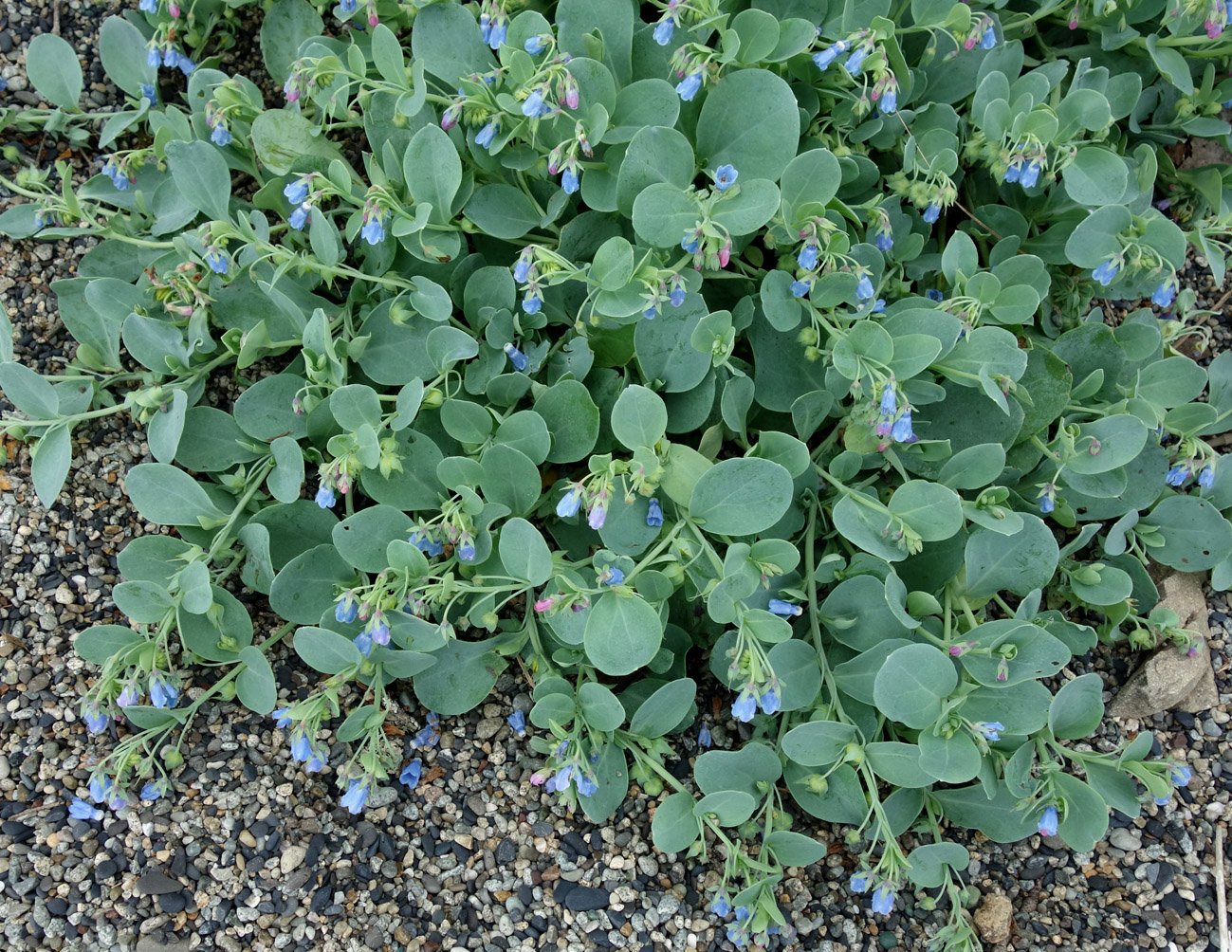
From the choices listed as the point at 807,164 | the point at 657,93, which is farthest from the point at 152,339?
the point at 807,164

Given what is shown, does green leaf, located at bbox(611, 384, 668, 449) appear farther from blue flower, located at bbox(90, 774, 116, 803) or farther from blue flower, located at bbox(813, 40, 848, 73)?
blue flower, located at bbox(90, 774, 116, 803)

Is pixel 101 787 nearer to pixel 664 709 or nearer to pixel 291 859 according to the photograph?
pixel 291 859

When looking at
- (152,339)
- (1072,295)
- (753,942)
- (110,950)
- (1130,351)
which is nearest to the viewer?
(110,950)

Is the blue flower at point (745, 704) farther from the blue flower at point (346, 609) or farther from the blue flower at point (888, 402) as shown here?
the blue flower at point (346, 609)

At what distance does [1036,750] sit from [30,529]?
2.37 m

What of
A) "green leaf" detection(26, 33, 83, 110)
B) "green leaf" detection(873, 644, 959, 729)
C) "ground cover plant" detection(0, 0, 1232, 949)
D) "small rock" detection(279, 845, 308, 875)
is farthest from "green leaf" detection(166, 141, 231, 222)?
"green leaf" detection(873, 644, 959, 729)

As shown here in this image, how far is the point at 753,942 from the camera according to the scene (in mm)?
2061

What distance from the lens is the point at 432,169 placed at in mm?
2129

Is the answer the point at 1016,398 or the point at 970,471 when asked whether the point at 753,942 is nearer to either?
the point at 970,471

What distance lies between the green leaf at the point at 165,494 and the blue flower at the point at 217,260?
1.45 ft

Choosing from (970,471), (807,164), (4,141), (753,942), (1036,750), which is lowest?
(753,942)

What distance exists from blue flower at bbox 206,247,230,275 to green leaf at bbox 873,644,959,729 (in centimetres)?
A: 161

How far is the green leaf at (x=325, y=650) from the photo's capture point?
6.21 ft

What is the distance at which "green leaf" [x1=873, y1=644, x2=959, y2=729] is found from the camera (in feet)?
6.11
